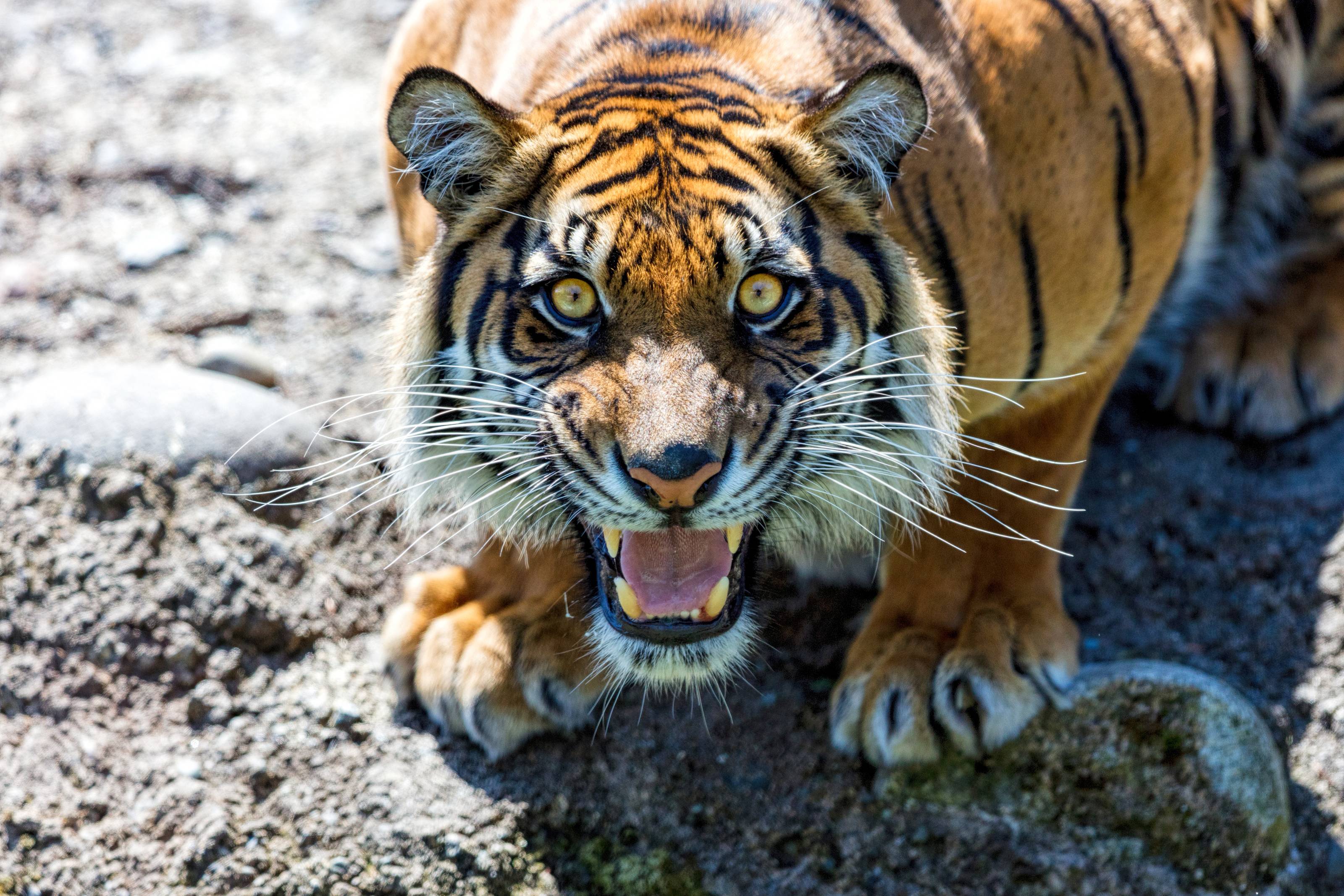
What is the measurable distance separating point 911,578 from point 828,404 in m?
0.58

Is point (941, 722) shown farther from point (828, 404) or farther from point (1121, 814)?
point (828, 404)

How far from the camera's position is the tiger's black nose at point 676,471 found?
146 centimetres

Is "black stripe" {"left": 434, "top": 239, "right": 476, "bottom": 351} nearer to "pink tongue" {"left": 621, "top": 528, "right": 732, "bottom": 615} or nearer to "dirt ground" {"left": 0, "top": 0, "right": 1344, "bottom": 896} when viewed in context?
"pink tongue" {"left": 621, "top": 528, "right": 732, "bottom": 615}

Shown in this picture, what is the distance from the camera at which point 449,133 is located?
5.56 feet

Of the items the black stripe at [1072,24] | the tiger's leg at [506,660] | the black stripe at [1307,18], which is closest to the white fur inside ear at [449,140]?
the tiger's leg at [506,660]

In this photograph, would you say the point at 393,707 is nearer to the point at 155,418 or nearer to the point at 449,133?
the point at 155,418

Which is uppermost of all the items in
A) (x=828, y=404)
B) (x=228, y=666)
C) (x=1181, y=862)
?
(x=828, y=404)

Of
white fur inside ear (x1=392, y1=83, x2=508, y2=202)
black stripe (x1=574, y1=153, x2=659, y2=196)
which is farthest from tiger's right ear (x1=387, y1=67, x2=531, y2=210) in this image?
black stripe (x1=574, y1=153, x2=659, y2=196)

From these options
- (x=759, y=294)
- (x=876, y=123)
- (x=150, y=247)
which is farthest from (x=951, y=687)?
(x=150, y=247)

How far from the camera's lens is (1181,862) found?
1925 millimetres

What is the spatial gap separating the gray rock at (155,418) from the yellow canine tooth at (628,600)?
92 centimetres

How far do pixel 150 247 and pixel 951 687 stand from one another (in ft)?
6.76

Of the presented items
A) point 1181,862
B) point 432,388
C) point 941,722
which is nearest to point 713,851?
point 941,722

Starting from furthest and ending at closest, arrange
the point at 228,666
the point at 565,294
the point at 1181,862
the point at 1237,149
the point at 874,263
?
the point at 1237,149
the point at 228,666
the point at 1181,862
the point at 874,263
the point at 565,294
